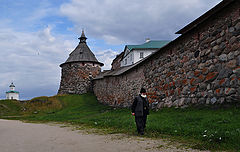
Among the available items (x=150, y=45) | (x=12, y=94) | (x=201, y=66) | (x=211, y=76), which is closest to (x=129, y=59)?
(x=150, y=45)

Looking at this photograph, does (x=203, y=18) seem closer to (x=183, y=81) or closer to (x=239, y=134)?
(x=183, y=81)

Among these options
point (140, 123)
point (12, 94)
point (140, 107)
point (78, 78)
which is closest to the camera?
point (140, 123)

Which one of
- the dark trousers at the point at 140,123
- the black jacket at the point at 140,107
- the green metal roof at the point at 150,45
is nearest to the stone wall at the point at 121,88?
the black jacket at the point at 140,107

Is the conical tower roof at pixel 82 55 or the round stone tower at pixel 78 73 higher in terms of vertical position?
the conical tower roof at pixel 82 55

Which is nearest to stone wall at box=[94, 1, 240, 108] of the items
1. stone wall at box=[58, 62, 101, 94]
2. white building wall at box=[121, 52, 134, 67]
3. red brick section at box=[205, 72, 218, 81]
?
red brick section at box=[205, 72, 218, 81]

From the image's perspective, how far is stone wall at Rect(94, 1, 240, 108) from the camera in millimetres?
7668

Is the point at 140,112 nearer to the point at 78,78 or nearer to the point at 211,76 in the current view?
the point at 211,76

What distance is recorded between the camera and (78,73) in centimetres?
3466

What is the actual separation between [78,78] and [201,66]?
2718 centimetres

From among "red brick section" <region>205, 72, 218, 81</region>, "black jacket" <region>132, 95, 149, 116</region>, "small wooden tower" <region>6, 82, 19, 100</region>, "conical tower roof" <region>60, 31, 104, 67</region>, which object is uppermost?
"conical tower roof" <region>60, 31, 104, 67</region>

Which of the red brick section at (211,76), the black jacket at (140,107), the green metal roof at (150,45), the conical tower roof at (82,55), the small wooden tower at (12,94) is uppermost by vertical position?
the green metal roof at (150,45)

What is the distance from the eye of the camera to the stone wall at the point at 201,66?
767 cm

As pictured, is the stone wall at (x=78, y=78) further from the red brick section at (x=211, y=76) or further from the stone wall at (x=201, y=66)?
the red brick section at (x=211, y=76)

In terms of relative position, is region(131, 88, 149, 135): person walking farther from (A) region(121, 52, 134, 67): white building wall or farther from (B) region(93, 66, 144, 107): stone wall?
(A) region(121, 52, 134, 67): white building wall
